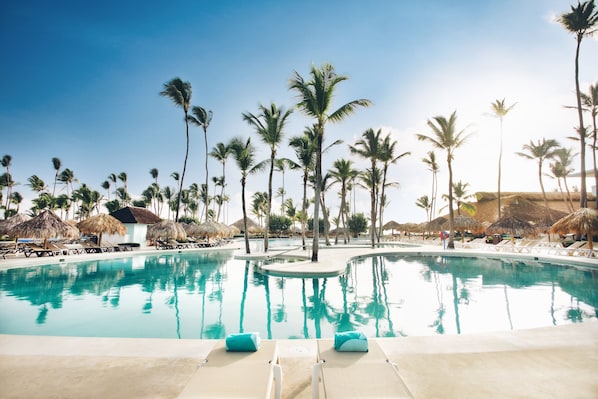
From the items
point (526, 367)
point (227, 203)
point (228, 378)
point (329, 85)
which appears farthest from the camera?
point (227, 203)

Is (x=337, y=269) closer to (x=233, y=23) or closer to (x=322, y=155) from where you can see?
(x=322, y=155)

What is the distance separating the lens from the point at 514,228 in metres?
22.9

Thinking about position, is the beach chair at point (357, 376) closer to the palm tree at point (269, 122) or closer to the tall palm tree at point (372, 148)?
the palm tree at point (269, 122)

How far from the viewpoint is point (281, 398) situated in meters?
2.41

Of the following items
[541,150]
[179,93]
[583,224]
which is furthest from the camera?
[541,150]

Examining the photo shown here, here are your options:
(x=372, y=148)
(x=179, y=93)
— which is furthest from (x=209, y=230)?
(x=372, y=148)

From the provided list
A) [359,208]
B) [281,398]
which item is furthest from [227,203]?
[281,398]

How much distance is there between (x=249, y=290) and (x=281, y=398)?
6.64 meters

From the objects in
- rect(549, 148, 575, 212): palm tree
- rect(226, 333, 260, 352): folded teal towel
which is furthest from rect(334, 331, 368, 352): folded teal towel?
rect(549, 148, 575, 212): palm tree

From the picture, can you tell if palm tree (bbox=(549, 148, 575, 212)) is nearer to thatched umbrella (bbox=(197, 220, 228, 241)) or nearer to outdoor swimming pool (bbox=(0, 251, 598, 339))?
outdoor swimming pool (bbox=(0, 251, 598, 339))

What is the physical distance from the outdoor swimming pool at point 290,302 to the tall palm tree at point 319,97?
491cm

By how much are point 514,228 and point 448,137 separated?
10.00 meters

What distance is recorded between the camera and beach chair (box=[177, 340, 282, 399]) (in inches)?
77.0

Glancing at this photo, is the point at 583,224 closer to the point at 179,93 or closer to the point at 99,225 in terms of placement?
the point at 179,93
